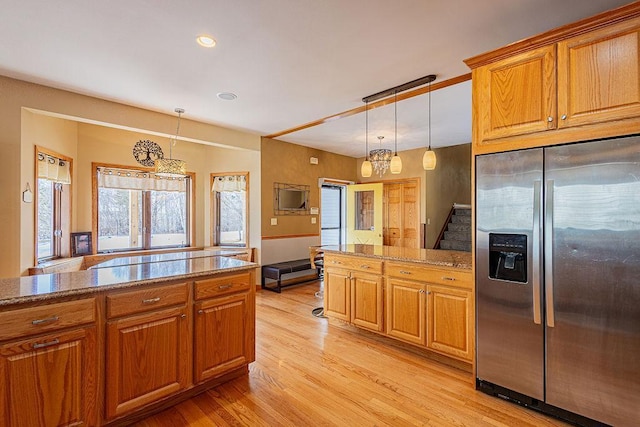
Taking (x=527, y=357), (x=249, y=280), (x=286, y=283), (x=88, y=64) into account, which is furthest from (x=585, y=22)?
(x=286, y=283)

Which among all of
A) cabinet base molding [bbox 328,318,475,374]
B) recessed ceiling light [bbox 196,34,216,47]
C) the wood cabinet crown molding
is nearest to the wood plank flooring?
cabinet base molding [bbox 328,318,475,374]

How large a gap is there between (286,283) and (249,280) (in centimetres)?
328

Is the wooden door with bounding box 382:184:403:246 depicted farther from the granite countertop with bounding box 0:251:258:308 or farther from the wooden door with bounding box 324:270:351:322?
the granite countertop with bounding box 0:251:258:308

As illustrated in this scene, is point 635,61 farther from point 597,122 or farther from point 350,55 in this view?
point 350,55

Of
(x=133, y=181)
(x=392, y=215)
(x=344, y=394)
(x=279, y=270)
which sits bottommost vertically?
(x=344, y=394)

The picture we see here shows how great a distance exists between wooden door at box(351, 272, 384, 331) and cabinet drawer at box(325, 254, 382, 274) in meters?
0.06

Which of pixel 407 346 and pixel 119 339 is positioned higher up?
pixel 119 339

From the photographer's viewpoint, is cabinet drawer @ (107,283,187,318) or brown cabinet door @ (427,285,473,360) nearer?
cabinet drawer @ (107,283,187,318)

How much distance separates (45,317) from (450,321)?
2744 millimetres

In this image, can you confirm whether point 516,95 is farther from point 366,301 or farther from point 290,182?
point 290,182

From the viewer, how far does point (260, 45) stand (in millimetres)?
2471

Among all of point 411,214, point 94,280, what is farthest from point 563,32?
point 411,214

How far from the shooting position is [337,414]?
6.78ft

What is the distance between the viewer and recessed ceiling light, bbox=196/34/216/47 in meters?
2.34
